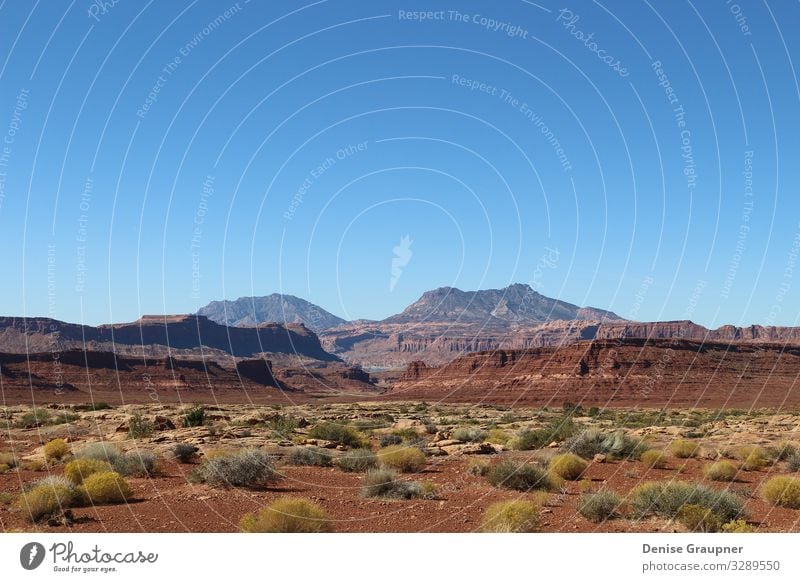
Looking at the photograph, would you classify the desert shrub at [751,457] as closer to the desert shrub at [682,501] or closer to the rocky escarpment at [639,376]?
the desert shrub at [682,501]

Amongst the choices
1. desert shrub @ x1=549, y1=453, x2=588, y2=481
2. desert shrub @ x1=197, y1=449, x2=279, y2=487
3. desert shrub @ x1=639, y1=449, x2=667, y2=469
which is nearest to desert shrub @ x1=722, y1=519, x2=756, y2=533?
desert shrub @ x1=549, y1=453, x2=588, y2=481

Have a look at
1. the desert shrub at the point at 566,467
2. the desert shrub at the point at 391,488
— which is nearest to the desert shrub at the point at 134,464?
the desert shrub at the point at 391,488

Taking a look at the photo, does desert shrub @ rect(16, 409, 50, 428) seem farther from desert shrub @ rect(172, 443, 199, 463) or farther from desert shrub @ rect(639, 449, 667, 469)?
desert shrub @ rect(639, 449, 667, 469)

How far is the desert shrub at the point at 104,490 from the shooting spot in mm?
15711

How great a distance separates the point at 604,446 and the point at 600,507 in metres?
12.0

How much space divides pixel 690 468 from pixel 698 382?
86.3 meters

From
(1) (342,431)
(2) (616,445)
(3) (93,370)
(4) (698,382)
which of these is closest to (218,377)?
(3) (93,370)

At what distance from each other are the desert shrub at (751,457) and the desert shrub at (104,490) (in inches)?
850

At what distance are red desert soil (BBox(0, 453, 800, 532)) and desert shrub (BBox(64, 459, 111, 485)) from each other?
3.90 feet

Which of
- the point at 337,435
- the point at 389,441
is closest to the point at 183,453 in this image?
the point at 337,435

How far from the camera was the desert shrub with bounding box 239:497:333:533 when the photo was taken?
1179 cm

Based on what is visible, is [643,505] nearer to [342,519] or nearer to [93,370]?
[342,519]

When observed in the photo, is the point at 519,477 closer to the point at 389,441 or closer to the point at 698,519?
the point at 698,519

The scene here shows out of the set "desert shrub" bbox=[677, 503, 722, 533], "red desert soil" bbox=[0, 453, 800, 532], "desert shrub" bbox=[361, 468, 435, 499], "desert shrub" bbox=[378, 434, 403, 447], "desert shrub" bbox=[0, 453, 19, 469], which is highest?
"desert shrub" bbox=[677, 503, 722, 533]
